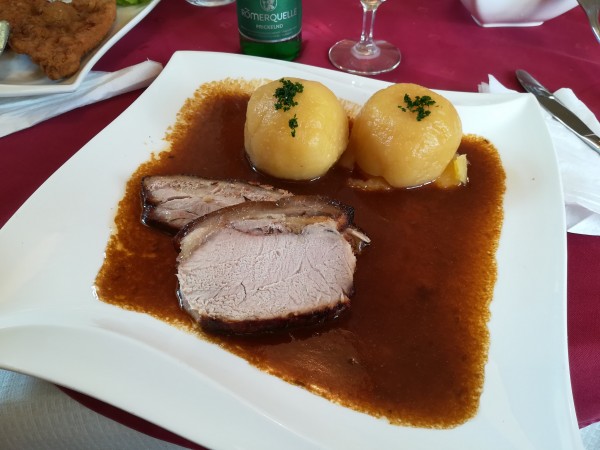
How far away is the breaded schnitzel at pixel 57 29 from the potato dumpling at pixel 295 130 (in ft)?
2.67

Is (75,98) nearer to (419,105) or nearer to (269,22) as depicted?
(269,22)

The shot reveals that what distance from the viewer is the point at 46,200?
1.41 meters

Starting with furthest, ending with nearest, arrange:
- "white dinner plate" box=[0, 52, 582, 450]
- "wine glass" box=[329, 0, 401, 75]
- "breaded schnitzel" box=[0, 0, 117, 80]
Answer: "wine glass" box=[329, 0, 401, 75]
"breaded schnitzel" box=[0, 0, 117, 80]
"white dinner plate" box=[0, 52, 582, 450]

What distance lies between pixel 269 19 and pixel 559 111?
115 centimetres

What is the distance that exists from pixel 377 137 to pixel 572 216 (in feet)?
2.15

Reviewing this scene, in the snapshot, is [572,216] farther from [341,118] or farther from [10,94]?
[10,94]

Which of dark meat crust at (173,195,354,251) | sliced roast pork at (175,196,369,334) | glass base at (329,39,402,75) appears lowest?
sliced roast pork at (175,196,369,334)

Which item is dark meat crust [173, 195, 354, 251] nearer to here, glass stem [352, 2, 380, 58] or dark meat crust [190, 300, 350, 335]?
dark meat crust [190, 300, 350, 335]

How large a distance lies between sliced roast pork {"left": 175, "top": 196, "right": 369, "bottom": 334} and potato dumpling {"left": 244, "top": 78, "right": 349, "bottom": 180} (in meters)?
0.17

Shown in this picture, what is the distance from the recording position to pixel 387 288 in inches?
54.0

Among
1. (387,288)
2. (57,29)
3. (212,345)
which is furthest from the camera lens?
(57,29)

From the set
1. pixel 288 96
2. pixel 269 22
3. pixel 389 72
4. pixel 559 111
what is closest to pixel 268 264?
pixel 288 96

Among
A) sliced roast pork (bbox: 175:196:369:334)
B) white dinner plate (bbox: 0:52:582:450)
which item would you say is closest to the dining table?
white dinner plate (bbox: 0:52:582:450)

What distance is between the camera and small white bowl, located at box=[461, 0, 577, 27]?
2.22m
